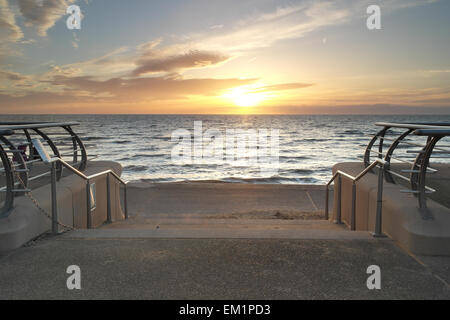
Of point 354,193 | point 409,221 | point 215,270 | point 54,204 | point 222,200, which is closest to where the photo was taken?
point 215,270

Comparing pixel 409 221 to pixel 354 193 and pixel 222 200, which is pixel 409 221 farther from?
pixel 222 200

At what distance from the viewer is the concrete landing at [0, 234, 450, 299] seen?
294 centimetres

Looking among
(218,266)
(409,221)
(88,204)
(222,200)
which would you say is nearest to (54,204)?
(88,204)

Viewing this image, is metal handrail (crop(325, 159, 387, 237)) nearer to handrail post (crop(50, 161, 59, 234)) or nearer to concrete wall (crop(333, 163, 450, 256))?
concrete wall (crop(333, 163, 450, 256))

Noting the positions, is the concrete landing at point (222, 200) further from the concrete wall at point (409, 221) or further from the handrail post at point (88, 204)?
the concrete wall at point (409, 221)

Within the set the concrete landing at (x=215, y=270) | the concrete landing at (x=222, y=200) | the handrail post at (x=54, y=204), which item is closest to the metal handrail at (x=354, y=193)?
the concrete landing at (x=215, y=270)

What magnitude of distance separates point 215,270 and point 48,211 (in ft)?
7.99

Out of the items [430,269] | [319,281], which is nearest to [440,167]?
[430,269]

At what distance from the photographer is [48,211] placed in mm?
4582

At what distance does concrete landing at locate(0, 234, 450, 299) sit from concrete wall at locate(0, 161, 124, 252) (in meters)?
0.18
